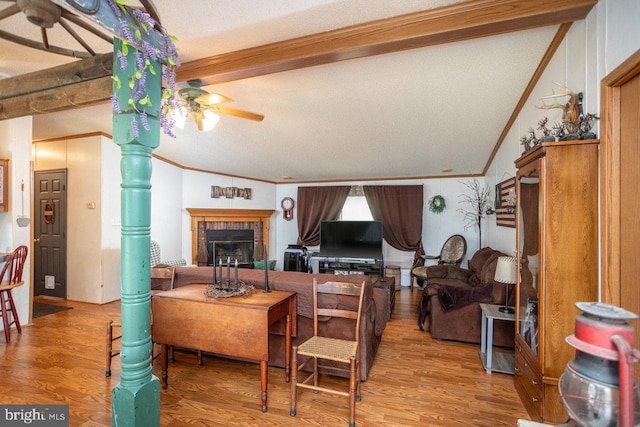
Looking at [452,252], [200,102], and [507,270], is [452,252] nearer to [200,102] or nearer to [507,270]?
[507,270]

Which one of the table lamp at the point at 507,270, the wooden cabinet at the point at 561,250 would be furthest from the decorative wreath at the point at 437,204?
the wooden cabinet at the point at 561,250

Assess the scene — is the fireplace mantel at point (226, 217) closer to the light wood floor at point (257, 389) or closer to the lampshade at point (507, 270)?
the light wood floor at point (257, 389)

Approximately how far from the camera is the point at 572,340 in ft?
2.72

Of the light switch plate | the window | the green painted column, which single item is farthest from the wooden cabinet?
the light switch plate

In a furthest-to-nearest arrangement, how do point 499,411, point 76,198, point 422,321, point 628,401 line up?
1. point 76,198
2. point 422,321
3. point 499,411
4. point 628,401

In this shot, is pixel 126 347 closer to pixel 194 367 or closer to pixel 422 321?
pixel 194 367

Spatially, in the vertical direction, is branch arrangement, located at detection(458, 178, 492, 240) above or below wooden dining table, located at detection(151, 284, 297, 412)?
above

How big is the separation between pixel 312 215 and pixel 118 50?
571cm

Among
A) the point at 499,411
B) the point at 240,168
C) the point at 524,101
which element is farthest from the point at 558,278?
the point at 240,168

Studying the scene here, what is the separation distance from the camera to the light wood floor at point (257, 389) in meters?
2.16

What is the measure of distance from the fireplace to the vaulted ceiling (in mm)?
1990

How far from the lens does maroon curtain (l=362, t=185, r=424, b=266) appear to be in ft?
20.6

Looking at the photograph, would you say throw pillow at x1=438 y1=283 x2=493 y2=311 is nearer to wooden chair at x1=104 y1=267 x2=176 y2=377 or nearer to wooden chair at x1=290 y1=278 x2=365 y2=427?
wooden chair at x1=290 y1=278 x2=365 y2=427

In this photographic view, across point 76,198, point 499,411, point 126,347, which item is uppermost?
point 76,198
